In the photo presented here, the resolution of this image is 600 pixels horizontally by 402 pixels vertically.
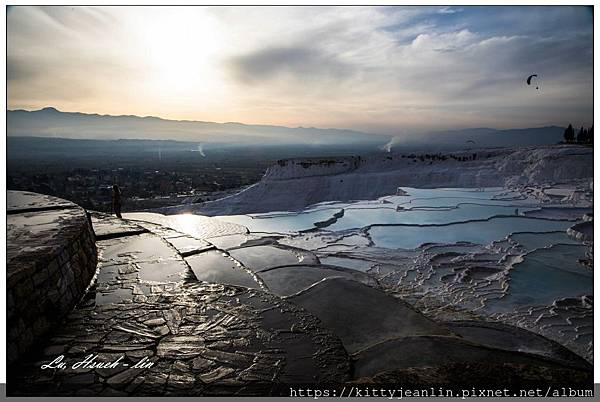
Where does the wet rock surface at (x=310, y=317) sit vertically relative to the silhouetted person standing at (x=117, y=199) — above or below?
below

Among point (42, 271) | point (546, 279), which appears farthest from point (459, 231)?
point (42, 271)

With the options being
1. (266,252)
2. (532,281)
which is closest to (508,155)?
(532,281)

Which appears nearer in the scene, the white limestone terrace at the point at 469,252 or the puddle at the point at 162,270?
the puddle at the point at 162,270

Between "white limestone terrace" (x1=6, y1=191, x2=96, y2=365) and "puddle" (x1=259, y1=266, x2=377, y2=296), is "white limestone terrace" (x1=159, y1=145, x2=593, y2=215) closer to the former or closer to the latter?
"puddle" (x1=259, y1=266, x2=377, y2=296)

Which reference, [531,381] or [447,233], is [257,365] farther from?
[447,233]

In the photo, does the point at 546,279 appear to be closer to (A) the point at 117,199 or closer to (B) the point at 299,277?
(B) the point at 299,277

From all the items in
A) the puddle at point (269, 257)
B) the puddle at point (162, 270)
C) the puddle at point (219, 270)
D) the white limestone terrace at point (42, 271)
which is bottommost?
the puddle at point (269, 257)

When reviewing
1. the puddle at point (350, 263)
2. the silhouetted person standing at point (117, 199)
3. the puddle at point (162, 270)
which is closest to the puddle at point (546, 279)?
the puddle at point (350, 263)

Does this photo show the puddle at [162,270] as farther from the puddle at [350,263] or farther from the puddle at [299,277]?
the puddle at [350,263]

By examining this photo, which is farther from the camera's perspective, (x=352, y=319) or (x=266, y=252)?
(x=266, y=252)
